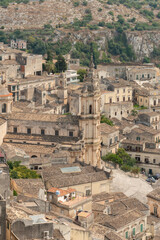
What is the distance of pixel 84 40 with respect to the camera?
453ft

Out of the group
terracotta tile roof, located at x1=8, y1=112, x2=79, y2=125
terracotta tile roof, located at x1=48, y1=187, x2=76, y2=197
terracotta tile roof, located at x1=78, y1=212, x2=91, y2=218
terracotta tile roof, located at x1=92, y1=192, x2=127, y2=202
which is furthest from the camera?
terracotta tile roof, located at x1=8, y1=112, x2=79, y2=125

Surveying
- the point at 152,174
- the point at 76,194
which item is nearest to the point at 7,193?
the point at 76,194

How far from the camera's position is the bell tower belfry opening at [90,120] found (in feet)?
216

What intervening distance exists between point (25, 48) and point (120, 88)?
30094mm

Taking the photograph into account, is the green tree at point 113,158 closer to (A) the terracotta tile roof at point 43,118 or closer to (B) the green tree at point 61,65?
(A) the terracotta tile roof at point 43,118

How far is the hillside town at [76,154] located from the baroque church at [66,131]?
0.33 feet

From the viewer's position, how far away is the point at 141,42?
149 metres

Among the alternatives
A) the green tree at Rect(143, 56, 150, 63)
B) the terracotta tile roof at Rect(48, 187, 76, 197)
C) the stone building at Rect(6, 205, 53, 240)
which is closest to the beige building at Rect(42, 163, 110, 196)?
the terracotta tile roof at Rect(48, 187, 76, 197)

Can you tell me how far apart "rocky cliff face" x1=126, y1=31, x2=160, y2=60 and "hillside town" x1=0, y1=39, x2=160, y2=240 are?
34.9 m

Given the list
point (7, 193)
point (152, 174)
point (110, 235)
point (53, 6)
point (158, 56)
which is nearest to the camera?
point (110, 235)

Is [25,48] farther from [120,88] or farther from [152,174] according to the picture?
[152,174]

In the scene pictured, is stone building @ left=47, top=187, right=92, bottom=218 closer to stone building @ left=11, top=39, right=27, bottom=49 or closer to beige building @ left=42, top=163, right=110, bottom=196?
beige building @ left=42, top=163, right=110, bottom=196

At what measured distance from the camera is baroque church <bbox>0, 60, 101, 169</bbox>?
64562 millimetres

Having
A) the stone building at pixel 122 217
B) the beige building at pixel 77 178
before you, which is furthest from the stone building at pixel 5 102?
the stone building at pixel 122 217
